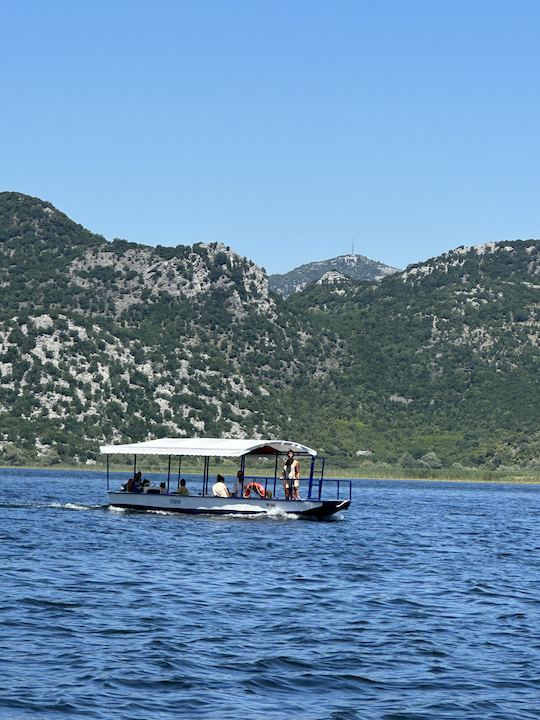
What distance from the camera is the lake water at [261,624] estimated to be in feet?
75.8

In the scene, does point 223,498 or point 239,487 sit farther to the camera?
point 239,487

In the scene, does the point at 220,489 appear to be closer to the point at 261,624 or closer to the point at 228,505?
the point at 228,505

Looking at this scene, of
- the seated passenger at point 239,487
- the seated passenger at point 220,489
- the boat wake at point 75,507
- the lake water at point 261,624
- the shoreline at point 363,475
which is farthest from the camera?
the shoreline at point 363,475

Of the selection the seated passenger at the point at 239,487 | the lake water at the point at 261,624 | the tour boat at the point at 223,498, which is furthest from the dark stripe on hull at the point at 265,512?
the lake water at the point at 261,624

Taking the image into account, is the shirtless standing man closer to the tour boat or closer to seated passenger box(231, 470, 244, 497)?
the tour boat

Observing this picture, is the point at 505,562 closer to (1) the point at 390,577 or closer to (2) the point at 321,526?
(1) the point at 390,577

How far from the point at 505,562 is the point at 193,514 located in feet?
65.9

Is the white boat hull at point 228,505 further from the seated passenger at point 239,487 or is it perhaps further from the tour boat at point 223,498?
the seated passenger at point 239,487

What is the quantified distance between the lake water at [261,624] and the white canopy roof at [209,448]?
239 inches

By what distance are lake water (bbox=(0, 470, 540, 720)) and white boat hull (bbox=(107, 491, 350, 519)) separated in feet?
18.1

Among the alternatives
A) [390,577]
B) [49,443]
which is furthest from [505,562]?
[49,443]

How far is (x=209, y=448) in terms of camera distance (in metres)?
65.6

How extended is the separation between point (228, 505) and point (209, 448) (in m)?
3.04

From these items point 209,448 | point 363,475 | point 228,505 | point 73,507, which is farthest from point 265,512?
point 363,475
